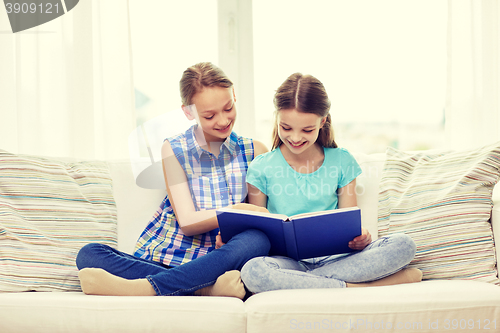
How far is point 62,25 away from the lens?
2170 mm

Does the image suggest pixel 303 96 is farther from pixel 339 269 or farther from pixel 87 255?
pixel 87 255

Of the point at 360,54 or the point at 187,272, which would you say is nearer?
the point at 187,272

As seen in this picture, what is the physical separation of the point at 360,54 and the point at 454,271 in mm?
1369

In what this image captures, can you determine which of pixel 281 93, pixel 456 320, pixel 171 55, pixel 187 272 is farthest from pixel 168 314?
pixel 171 55

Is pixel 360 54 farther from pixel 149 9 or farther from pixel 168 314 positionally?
pixel 168 314

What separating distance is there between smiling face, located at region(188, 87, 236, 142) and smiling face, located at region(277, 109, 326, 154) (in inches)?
7.5

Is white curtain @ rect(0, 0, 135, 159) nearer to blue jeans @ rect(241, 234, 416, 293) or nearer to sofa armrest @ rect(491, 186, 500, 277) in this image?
blue jeans @ rect(241, 234, 416, 293)

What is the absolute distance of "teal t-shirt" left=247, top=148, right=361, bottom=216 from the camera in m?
1.56

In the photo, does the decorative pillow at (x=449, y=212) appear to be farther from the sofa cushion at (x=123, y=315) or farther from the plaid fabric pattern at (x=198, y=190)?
the sofa cushion at (x=123, y=315)

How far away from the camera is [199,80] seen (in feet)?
5.06

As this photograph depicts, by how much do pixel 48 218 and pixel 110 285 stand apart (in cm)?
49

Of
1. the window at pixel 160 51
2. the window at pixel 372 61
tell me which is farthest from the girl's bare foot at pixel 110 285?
the window at pixel 372 61

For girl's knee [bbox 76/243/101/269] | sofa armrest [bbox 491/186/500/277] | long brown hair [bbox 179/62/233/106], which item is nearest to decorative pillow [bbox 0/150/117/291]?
girl's knee [bbox 76/243/101/269]

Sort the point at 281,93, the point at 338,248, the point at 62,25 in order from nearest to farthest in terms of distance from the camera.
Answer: the point at 338,248
the point at 281,93
the point at 62,25
